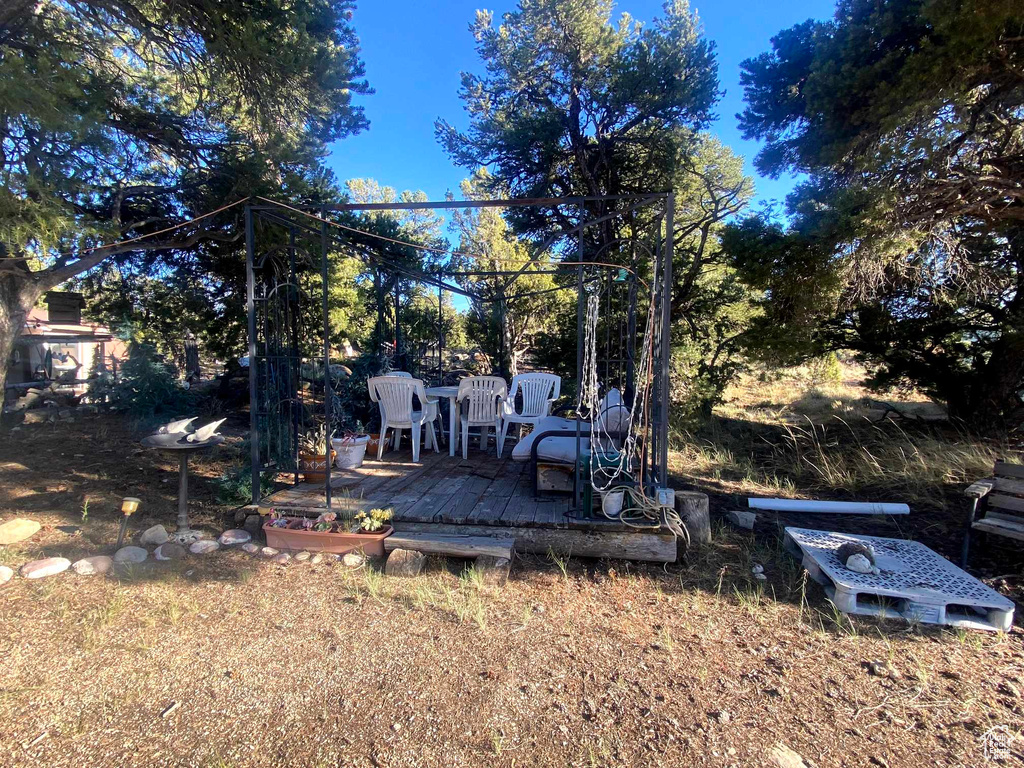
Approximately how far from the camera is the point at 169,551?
3.22m

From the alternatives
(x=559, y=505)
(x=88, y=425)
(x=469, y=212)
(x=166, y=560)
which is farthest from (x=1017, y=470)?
(x=469, y=212)

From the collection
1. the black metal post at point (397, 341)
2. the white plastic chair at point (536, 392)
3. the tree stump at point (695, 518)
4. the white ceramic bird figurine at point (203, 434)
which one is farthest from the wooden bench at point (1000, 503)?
the black metal post at point (397, 341)

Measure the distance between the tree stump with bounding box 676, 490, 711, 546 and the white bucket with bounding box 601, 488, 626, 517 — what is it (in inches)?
19.2

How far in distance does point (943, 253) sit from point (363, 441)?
20.3ft

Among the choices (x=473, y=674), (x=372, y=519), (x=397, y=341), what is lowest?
(x=473, y=674)

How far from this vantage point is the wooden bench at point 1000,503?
3004mm

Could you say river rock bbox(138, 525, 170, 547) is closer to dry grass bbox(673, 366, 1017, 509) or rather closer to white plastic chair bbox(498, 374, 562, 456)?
white plastic chair bbox(498, 374, 562, 456)

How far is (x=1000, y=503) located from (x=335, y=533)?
416cm

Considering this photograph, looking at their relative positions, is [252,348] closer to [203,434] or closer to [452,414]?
[203,434]

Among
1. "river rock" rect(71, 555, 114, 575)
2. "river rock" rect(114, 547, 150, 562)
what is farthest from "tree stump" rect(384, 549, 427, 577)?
"river rock" rect(71, 555, 114, 575)

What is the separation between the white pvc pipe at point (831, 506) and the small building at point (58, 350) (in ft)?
31.3

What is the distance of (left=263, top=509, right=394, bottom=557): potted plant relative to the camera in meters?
3.19

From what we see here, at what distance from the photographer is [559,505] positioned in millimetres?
3607

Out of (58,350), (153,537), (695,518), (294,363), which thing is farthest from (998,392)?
(58,350)
